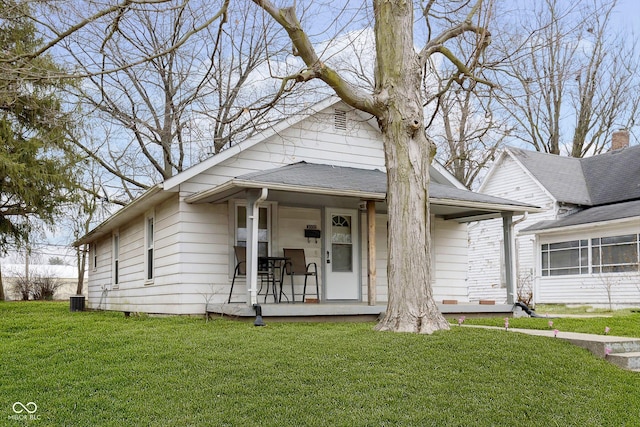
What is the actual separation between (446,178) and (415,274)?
584cm

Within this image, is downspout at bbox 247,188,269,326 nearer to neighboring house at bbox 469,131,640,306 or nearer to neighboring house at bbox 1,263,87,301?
neighboring house at bbox 469,131,640,306

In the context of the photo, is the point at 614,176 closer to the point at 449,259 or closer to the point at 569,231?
the point at 569,231

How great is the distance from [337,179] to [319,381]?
543cm

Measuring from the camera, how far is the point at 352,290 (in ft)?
40.1

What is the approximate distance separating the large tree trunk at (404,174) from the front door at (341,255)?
3403mm

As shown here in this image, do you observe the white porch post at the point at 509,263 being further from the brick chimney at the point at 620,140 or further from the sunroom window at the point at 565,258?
the brick chimney at the point at 620,140

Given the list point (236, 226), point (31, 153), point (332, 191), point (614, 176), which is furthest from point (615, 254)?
point (31, 153)

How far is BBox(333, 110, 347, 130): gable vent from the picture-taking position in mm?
12648

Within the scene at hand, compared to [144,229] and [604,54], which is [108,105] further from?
[604,54]

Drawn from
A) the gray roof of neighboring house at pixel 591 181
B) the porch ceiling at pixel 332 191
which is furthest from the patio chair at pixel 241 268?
the gray roof of neighboring house at pixel 591 181

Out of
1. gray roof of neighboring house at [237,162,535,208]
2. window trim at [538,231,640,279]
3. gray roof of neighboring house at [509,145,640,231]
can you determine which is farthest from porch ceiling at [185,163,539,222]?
gray roof of neighboring house at [509,145,640,231]

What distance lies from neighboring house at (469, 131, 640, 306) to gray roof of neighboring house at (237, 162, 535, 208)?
16.2 feet

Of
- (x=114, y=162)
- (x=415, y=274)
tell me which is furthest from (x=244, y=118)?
(x=415, y=274)

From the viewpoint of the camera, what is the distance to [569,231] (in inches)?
748
